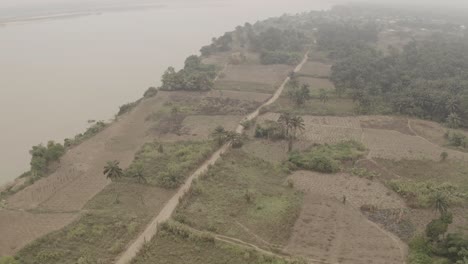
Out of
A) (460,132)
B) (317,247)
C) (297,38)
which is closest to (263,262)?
→ (317,247)

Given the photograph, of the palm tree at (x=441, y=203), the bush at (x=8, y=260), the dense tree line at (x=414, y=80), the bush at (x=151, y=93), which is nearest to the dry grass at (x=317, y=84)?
the dense tree line at (x=414, y=80)

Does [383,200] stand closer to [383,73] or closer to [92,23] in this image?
[383,73]

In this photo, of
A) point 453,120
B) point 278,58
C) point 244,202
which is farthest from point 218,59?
point 244,202

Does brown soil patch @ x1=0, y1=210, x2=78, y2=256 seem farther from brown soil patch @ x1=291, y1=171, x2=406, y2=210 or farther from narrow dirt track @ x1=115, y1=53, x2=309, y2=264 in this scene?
brown soil patch @ x1=291, y1=171, x2=406, y2=210

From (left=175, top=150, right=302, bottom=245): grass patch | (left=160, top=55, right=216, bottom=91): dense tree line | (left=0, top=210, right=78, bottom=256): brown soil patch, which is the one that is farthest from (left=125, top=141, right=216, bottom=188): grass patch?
(left=160, top=55, right=216, bottom=91): dense tree line

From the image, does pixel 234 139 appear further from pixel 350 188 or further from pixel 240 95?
pixel 240 95
